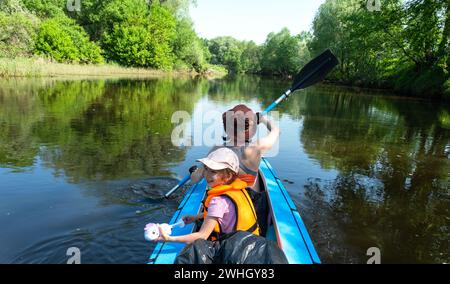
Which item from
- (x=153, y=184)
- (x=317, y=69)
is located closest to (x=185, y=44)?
(x=317, y=69)

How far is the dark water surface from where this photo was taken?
4.03 metres

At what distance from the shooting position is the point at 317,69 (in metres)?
6.29

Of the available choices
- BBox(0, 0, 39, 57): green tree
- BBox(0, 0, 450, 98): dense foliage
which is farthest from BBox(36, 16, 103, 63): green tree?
BBox(0, 0, 39, 57): green tree

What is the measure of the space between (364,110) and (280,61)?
53.2m

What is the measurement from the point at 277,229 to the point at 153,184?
3020 mm

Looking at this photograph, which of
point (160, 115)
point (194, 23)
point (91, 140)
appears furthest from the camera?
point (194, 23)

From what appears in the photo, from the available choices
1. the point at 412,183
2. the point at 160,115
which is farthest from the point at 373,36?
the point at 412,183

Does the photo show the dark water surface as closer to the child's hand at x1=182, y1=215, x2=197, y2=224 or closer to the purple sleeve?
the child's hand at x1=182, y1=215, x2=197, y2=224

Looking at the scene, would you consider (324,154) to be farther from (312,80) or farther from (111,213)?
(111,213)

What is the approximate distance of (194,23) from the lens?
181 ft

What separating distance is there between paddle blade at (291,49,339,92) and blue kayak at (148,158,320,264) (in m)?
2.40

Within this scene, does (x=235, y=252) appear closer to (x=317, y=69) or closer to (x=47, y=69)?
(x=317, y=69)

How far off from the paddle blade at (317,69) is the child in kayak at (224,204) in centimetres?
407

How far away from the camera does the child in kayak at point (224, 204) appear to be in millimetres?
2445
